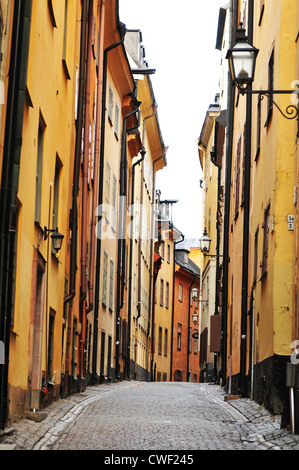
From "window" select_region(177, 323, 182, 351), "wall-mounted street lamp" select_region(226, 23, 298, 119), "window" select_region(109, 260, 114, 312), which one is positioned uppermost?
"wall-mounted street lamp" select_region(226, 23, 298, 119)

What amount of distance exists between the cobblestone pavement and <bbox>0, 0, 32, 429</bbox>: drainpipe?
79cm

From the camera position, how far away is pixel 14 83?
10.4m

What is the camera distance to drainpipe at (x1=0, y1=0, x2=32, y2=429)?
980 centimetres

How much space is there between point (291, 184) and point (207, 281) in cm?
2925

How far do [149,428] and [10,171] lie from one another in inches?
142

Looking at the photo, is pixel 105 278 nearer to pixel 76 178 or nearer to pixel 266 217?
pixel 76 178

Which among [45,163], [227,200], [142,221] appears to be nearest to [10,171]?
[45,163]

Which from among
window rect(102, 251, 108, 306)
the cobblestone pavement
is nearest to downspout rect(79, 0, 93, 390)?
the cobblestone pavement

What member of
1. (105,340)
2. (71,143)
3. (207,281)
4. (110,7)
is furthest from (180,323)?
(71,143)

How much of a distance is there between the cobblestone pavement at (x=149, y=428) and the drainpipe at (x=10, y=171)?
31.2 inches

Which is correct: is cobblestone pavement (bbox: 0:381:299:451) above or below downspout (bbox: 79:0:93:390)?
below

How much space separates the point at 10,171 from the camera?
32.9 ft

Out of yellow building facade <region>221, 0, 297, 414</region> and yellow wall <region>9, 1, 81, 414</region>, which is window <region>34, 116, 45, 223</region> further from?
yellow building facade <region>221, 0, 297, 414</region>
